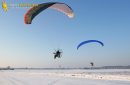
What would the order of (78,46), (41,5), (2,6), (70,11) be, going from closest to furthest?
(2,6) → (41,5) → (70,11) → (78,46)

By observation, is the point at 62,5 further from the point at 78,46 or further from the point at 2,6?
the point at 78,46

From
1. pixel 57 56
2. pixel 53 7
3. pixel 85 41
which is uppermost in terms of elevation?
pixel 53 7

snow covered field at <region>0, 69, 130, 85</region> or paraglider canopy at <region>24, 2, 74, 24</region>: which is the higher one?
paraglider canopy at <region>24, 2, 74, 24</region>

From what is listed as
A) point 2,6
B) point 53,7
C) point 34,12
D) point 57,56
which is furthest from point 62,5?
point 57,56

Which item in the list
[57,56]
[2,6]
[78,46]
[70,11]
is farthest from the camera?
[78,46]

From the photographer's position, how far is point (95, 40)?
82.3 feet

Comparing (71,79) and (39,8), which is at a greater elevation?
(39,8)

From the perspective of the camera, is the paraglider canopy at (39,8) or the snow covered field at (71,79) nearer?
the paraglider canopy at (39,8)

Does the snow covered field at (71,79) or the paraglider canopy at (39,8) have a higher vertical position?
the paraglider canopy at (39,8)

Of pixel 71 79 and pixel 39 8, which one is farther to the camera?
pixel 71 79

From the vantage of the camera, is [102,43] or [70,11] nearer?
[70,11]

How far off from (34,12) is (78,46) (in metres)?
9.81

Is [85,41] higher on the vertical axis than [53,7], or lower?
lower

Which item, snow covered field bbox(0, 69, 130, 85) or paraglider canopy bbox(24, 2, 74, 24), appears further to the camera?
snow covered field bbox(0, 69, 130, 85)
